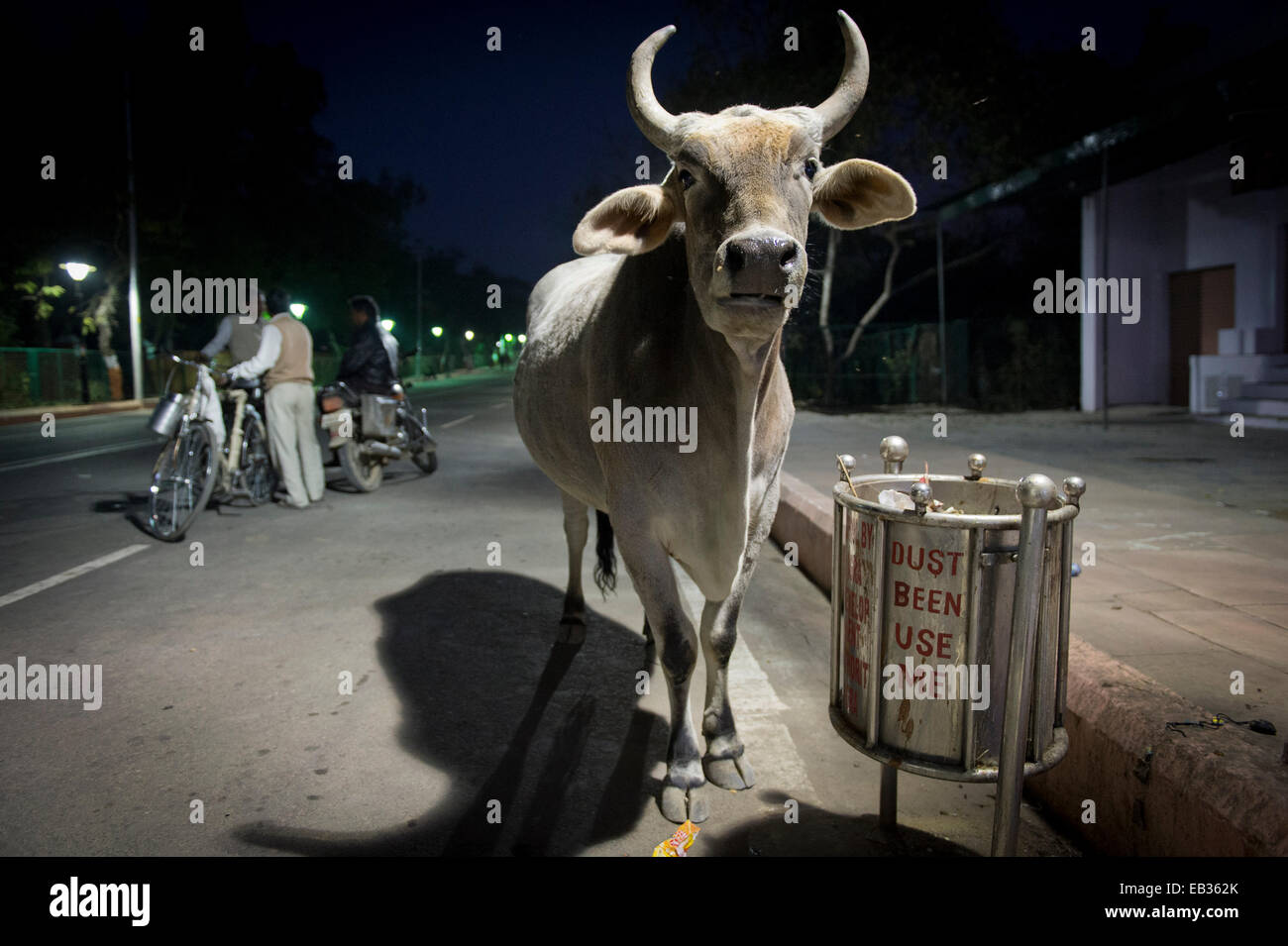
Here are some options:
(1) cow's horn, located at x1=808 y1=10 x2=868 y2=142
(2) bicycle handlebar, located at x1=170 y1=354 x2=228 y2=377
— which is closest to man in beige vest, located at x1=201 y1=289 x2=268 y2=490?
(2) bicycle handlebar, located at x1=170 y1=354 x2=228 y2=377

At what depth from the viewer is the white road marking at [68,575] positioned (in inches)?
224

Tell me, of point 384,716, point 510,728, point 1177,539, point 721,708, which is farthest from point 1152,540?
point 384,716

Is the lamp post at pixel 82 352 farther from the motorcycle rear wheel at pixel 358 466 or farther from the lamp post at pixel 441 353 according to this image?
the lamp post at pixel 441 353

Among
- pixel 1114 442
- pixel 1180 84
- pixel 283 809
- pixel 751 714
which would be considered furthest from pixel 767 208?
pixel 1180 84

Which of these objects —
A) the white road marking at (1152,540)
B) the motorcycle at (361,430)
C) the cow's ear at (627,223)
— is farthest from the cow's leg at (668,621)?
the motorcycle at (361,430)

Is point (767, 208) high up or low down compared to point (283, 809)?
up

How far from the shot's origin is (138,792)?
329 cm

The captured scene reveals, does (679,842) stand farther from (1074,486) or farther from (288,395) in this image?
(288,395)

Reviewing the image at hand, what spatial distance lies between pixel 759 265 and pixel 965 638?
1.17 meters

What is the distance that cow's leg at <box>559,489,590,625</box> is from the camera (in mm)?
5133

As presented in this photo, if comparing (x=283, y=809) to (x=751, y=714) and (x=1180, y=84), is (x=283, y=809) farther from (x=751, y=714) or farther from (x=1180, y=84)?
(x=1180, y=84)

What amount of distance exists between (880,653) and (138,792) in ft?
8.41

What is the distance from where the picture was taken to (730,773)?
136 inches

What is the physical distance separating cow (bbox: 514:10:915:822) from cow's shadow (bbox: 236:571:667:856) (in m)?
0.32
